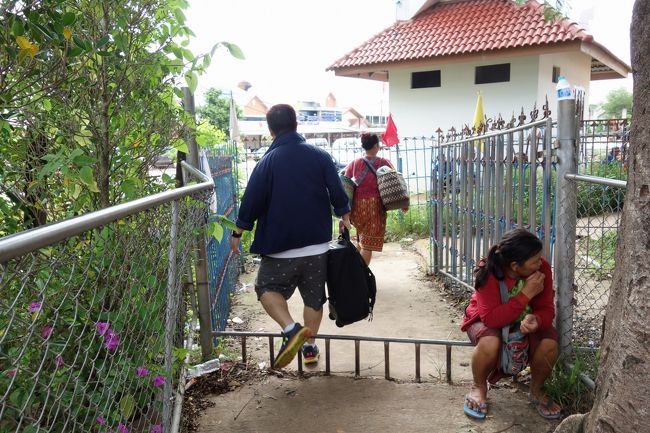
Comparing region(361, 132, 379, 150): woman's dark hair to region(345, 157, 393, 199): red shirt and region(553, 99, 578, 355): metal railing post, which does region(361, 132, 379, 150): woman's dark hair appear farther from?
region(553, 99, 578, 355): metal railing post

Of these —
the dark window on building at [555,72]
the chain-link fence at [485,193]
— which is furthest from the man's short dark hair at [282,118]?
the dark window on building at [555,72]

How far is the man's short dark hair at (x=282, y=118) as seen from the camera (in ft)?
11.4

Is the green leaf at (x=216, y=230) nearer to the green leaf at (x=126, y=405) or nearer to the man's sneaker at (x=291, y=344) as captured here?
the man's sneaker at (x=291, y=344)

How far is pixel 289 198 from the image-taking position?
3.31 meters

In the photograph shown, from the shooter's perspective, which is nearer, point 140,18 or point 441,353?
point 140,18

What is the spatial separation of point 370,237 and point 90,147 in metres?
3.48

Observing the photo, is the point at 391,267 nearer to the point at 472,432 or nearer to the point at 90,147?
the point at 472,432

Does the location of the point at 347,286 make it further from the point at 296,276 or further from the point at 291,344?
the point at 291,344

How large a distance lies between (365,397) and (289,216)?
1.20 m

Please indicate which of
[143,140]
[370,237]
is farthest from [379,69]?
[143,140]

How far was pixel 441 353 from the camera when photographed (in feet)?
12.8

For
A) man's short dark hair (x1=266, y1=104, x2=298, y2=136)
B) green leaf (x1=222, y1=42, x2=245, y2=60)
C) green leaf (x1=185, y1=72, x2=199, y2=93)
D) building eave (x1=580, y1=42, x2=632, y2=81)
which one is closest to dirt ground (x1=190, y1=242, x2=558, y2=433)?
man's short dark hair (x1=266, y1=104, x2=298, y2=136)

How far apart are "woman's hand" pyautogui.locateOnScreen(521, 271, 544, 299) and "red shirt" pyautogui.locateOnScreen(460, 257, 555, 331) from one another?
0.11 feet

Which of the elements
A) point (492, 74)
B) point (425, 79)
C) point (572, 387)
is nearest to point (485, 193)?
point (572, 387)
